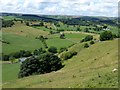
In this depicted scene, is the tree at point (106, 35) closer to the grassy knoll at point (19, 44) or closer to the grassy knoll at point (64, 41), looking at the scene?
the grassy knoll at point (64, 41)

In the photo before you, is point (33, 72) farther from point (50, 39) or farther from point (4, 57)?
point (50, 39)

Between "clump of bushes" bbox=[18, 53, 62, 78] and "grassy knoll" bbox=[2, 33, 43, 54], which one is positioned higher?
"clump of bushes" bbox=[18, 53, 62, 78]

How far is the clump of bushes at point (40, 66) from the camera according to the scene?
68.3 m

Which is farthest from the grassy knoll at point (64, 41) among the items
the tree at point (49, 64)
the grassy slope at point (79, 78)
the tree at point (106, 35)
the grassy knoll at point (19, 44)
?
the grassy slope at point (79, 78)

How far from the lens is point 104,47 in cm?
7344

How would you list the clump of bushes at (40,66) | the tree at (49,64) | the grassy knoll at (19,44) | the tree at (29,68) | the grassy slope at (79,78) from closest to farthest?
the grassy slope at (79,78), the tree at (29,68), the clump of bushes at (40,66), the tree at (49,64), the grassy knoll at (19,44)

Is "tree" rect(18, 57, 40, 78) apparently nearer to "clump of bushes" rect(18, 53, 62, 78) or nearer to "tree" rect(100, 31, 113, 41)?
"clump of bushes" rect(18, 53, 62, 78)

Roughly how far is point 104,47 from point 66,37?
11439cm

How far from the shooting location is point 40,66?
6981cm

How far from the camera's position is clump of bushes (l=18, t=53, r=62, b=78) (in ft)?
224

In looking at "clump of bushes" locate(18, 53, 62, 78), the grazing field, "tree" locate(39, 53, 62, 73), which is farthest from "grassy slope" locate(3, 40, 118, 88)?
the grazing field

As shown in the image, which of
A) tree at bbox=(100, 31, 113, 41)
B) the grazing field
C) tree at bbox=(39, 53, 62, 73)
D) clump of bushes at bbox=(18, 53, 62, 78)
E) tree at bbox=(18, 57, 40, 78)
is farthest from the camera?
tree at bbox=(100, 31, 113, 41)

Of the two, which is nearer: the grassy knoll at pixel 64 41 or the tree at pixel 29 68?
the tree at pixel 29 68

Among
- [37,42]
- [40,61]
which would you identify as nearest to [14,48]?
[37,42]
